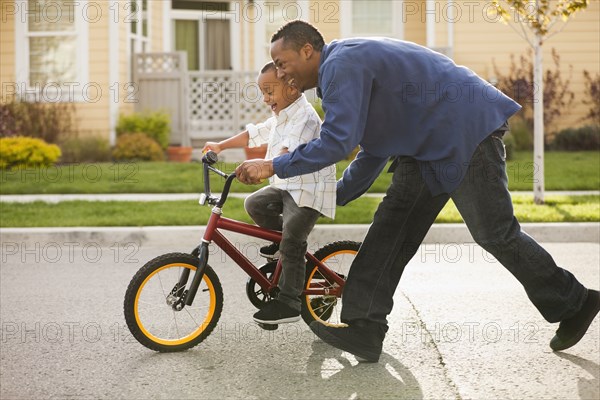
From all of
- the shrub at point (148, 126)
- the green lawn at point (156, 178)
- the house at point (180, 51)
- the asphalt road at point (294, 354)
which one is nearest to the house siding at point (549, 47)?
the house at point (180, 51)

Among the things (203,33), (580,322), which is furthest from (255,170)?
(203,33)

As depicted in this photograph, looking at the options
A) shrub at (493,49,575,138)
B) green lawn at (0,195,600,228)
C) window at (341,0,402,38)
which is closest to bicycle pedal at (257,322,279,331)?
green lawn at (0,195,600,228)

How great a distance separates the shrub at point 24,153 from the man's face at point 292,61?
1095cm

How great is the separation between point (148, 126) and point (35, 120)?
2.01 m

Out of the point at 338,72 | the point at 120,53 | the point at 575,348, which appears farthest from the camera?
the point at 120,53

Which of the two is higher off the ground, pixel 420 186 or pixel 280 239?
pixel 420 186

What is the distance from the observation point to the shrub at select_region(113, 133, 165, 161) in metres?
16.5

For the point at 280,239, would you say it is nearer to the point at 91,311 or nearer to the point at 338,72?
the point at 338,72

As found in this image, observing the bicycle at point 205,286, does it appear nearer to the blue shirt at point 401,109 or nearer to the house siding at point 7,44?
the blue shirt at point 401,109

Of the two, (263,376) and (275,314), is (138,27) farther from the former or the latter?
(263,376)

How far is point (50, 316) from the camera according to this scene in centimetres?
597

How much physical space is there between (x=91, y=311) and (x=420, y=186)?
255cm

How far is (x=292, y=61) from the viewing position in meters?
4.38

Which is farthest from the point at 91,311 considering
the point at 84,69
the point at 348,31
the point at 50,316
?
the point at 348,31
